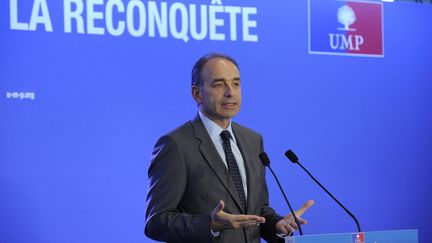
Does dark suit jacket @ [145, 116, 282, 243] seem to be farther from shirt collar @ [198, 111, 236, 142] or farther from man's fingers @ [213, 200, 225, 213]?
man's fingers @ [213, 200, 225, 213]

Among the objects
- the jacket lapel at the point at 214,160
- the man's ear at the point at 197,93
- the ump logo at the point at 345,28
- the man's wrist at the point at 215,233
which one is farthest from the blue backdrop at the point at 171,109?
the man's wrist at the point at 215,233

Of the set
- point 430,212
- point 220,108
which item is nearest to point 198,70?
point 220,108

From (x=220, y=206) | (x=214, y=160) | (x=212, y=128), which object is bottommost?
(x=220, y=206)

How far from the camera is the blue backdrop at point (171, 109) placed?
3.96 m

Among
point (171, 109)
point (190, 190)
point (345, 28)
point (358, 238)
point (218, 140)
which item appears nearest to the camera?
point (358, 238)

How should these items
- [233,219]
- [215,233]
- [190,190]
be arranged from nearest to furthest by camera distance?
[233,219], [215,233], [190,190]

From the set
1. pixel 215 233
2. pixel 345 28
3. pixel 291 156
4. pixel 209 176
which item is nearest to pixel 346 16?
pixel 345 28

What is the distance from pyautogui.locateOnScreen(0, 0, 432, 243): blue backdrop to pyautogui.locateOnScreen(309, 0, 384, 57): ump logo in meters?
0.07

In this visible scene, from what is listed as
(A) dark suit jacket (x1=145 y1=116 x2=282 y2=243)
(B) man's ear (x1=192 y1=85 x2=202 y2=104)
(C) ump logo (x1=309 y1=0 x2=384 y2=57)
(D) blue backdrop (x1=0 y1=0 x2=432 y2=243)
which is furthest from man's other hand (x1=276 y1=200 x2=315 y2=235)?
(C) ump logo (x1=309 y1=0 x2=384 y2=57)

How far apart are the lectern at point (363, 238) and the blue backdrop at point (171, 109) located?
239 cm

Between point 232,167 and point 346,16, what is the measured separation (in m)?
2.85

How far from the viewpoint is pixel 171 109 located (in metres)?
4.37

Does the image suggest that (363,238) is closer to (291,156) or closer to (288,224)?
(288,224)

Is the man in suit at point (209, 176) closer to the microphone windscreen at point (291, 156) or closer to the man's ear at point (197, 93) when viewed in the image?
the man's ear at point (197, 93)
